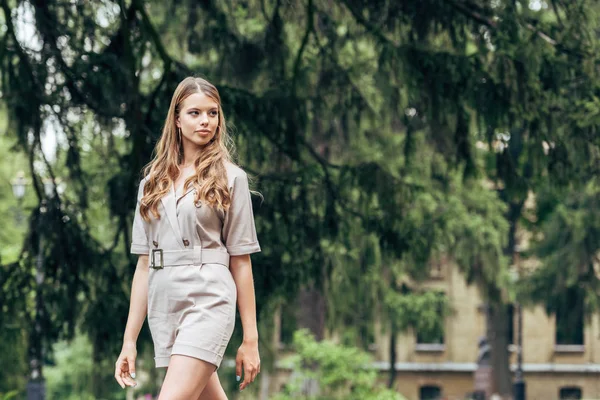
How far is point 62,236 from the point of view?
1315 cm

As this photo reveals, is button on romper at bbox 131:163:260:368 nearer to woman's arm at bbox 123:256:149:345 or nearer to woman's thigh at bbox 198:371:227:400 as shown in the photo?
A: woman's arm at bbox 123:256:149:345

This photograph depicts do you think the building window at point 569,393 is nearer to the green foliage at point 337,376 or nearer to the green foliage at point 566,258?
the green foliage at point 566,258

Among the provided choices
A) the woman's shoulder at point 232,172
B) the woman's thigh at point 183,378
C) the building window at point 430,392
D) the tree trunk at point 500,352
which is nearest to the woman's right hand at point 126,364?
the woman's thigh at point 183,378

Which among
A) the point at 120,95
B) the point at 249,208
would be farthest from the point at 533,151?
the point at 249,208

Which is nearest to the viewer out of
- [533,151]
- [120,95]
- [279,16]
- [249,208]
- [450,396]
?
[249,208]

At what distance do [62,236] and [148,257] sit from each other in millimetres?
8257

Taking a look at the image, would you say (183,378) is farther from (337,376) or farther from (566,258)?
(566,258)

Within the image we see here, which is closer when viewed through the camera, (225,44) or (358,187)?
(358,187)

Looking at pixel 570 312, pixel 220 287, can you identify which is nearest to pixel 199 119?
pixel 220 287

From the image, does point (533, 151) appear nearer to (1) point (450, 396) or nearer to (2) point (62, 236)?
(2) point (62, 236)

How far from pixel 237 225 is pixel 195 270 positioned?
227 mm

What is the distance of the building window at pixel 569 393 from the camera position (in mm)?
51812

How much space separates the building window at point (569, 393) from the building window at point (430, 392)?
15.3 feet

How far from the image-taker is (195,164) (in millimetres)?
5043
